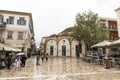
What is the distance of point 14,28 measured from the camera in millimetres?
29922

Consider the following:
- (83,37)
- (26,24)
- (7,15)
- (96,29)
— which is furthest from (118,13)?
(7,15)

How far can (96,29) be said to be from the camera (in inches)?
1298

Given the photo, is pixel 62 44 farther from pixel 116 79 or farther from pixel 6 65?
pixel 116 79

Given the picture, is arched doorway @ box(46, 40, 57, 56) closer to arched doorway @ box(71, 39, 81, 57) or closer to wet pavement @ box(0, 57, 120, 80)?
arched doorway @ box(71, 39, 81, 57)

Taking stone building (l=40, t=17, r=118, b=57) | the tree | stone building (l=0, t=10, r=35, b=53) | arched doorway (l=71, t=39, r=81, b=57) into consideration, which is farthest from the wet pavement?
stone building (l=40, t=17, r=118, b=57)

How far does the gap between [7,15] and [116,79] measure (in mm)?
25271

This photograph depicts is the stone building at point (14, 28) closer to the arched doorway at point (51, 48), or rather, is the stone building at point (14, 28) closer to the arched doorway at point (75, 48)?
the arched doorway at point (51, 48)

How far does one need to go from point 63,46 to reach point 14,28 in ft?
45.5

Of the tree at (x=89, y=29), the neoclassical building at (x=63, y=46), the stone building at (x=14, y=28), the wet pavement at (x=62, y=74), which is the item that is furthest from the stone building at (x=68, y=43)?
the wet pavement at (x=62, y=74)

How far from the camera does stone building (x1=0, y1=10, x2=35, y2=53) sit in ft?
95.7

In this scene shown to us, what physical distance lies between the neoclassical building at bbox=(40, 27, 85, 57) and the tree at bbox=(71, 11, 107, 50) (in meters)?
4.90

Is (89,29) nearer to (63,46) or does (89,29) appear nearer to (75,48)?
(75,48)

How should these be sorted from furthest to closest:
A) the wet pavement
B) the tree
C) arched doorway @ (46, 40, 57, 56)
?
1. arched doorway @ (46, 40, 57, 56)
2. the tree
3. the wet pavement

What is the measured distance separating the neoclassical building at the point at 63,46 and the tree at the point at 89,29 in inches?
193
